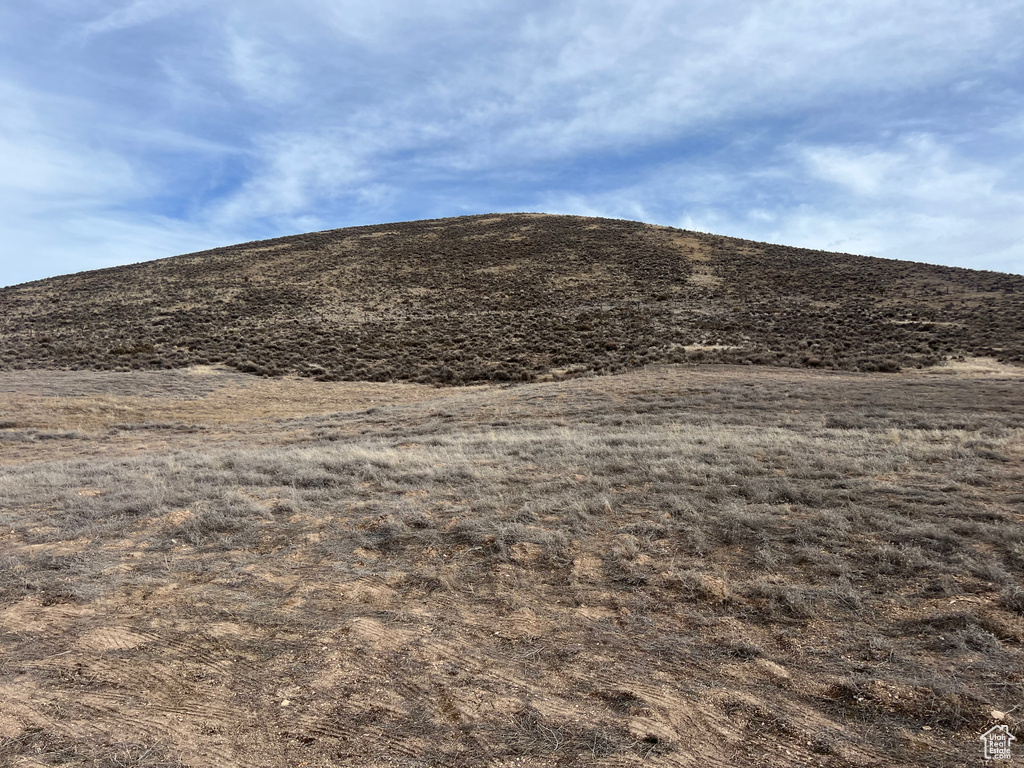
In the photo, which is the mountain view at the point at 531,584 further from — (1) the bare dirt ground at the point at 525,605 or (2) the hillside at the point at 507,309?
(2) the hillside at the point at 507,309

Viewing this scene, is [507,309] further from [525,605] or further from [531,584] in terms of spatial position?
[525,605]

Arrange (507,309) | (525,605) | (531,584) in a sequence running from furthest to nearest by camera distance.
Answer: (507,309) → (531,584) → (525,605)

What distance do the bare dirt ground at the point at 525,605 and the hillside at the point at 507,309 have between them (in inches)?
696

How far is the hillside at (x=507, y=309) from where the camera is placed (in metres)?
27.6

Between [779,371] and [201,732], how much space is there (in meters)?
22.3

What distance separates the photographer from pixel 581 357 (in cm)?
2792

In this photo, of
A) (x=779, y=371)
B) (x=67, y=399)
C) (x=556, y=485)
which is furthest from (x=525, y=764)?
(x=67, y=399)

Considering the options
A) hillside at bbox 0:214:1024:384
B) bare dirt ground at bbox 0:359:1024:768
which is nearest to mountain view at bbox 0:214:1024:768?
bare dirt ground at bbox 0:359:1024:768

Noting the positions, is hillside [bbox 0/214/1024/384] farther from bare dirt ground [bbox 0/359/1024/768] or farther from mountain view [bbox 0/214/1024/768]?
bare dirt ground [bbox 0/359/1024/768]

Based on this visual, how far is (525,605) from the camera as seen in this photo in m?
4.47

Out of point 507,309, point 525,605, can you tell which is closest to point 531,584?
point 525,605

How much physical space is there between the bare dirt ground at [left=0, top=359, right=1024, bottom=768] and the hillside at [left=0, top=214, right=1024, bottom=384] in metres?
17.7

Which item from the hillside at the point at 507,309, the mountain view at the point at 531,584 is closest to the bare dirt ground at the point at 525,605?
the mountain view at the point at 531,584

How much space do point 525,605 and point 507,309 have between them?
34.4m
